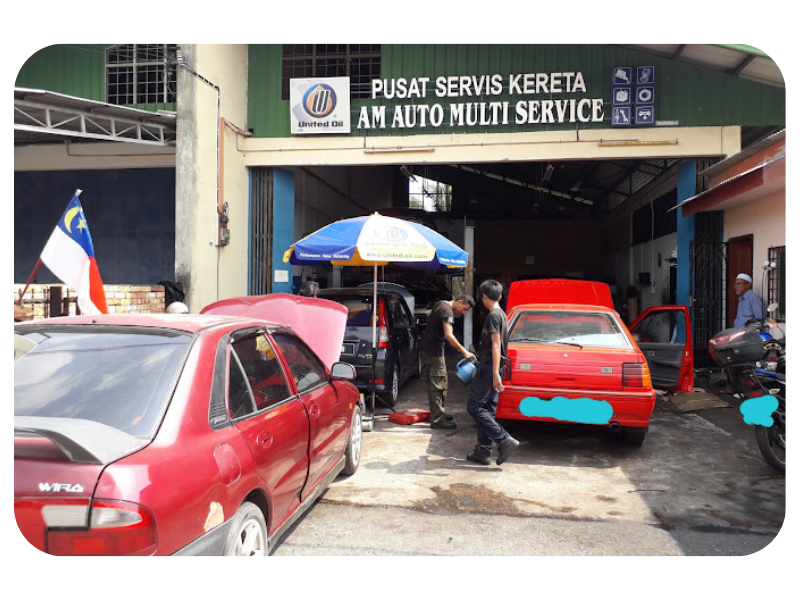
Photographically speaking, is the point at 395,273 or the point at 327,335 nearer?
the point at 327,335

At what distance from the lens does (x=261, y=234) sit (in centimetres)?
1170

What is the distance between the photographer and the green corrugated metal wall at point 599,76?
10.1m

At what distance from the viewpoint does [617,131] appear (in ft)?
33.9

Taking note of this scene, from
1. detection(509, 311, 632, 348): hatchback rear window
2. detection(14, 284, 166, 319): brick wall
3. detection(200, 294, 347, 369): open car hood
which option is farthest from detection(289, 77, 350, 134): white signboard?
detection(509, 311, 632, 348): hatchback rear window

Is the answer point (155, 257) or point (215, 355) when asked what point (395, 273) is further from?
point (215, 355)

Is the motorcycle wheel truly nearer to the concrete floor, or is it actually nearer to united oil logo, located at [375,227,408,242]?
the concrete floor

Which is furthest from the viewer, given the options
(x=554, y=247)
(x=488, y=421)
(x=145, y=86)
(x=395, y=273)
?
(x=554, y=247)

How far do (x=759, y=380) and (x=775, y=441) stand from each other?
659 millimetres

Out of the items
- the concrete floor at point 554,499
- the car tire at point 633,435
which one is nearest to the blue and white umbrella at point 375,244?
the concrete floor at point 554,499

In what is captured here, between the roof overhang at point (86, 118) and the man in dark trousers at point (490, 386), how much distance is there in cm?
698

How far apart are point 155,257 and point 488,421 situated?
9.56 metres

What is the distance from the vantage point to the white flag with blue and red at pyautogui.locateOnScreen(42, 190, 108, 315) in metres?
5.37

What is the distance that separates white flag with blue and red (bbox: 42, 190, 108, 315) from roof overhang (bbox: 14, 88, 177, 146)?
140 inches

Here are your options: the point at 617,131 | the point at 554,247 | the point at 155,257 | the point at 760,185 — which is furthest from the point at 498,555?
the point at 554,247
